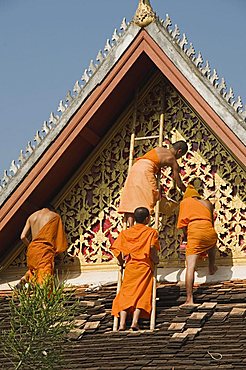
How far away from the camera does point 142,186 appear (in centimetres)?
1120

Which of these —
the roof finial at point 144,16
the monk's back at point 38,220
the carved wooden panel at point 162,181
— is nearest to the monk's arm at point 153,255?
the carved wooden panel at point 162,181

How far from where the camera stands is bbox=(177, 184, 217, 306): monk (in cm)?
1087

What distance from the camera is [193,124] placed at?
11.7 meters

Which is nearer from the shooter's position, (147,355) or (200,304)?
(147,355)

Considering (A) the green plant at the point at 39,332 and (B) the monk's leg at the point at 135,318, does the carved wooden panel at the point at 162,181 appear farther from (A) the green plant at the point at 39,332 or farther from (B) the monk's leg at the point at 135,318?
(A) the green plant at the point at 39,332

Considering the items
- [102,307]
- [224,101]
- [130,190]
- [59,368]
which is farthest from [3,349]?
[224,101]

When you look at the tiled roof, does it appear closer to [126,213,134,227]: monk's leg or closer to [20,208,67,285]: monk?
[20,208,67,285]: monk

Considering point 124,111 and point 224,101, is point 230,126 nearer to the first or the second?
point 224,101

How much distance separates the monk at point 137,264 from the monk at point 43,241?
0.91m

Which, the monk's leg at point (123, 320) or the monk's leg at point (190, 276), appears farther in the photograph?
the monk's leg at point (190, 276)

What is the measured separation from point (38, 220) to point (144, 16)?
84.9 inches

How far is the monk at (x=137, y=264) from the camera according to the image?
34.2ft

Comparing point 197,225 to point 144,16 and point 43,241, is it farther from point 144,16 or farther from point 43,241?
point 144,16

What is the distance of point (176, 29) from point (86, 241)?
2184mm
